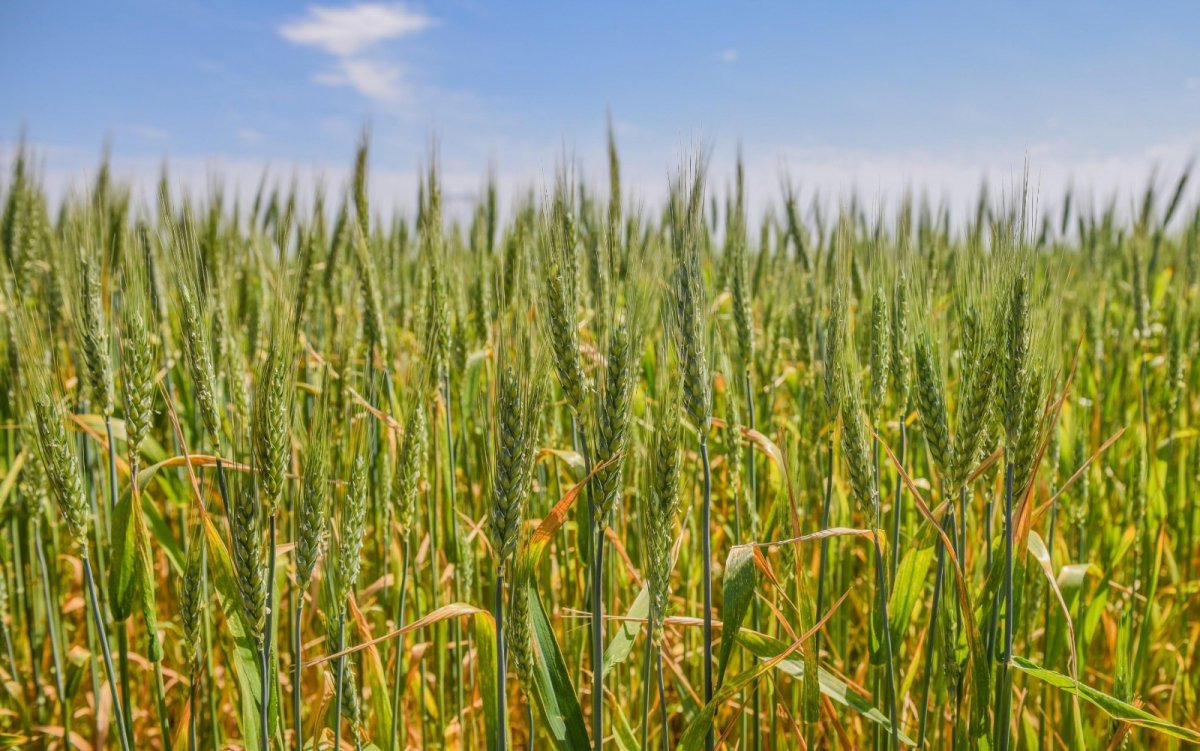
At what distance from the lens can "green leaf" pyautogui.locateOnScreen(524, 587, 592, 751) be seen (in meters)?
1.27

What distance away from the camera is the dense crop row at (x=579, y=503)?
119cm

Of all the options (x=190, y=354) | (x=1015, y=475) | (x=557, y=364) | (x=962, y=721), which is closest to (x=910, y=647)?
(x=962, y=721)

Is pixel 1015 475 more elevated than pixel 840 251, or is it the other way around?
pixel 840 251

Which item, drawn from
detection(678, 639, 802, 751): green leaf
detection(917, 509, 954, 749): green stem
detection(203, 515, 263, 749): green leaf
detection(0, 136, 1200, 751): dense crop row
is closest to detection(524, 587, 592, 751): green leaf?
detection(0, 136, 1200, 751): dense crop row

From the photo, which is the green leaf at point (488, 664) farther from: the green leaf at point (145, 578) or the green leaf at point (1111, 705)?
the green leaf at point (1111, 705)

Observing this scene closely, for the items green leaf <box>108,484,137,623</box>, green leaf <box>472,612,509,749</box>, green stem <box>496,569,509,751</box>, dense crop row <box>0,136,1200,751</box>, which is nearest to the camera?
green stem <box>496,569,509,751</box>

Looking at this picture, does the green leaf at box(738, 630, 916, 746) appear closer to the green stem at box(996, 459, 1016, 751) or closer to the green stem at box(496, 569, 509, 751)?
the green stem at box(996, 459, 1016, 751)

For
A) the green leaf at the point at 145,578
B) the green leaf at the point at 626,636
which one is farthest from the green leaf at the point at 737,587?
the green leaf at the point at 145,578

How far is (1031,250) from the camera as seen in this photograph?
1.20m

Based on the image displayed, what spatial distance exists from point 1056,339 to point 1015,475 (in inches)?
12.9

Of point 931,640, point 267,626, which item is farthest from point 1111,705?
point 267,626

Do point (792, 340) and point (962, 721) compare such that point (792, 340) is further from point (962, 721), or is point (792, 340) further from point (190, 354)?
point (190, 354)

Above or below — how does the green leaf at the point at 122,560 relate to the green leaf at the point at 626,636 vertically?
above

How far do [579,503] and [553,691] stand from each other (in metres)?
0.44
